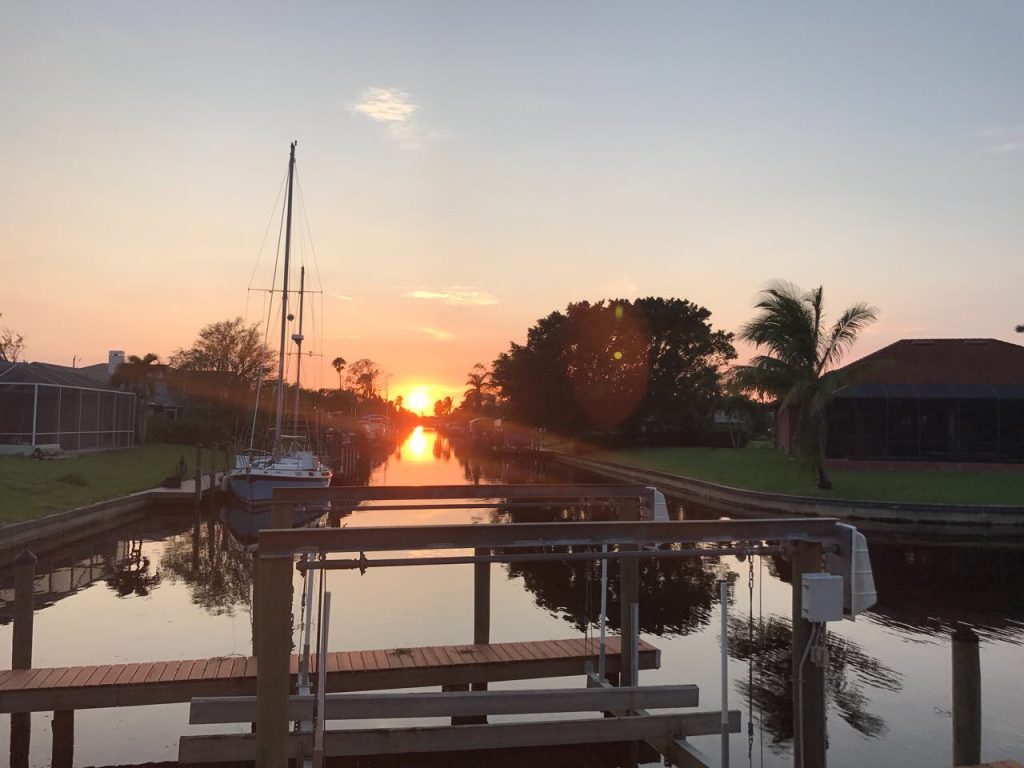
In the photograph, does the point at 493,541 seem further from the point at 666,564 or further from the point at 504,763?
the point at 666,564

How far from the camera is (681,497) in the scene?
123ft

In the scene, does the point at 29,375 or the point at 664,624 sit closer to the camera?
the point at 664,624

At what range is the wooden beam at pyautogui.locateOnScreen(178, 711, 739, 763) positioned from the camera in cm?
792

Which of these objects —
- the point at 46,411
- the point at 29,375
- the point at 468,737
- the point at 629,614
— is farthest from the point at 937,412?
the point at 29,375

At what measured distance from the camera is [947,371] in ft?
138

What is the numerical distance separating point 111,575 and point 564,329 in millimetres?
56951

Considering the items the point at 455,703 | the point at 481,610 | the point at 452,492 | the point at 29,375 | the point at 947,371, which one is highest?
the point at 947,371

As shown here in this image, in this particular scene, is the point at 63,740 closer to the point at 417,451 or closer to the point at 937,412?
the point at 937,412

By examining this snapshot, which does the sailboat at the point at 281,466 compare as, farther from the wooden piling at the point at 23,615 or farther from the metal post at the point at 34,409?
the wooden piling at the point at 23,615

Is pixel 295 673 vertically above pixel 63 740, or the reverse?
pixel 295 673

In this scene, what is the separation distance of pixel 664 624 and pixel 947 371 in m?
33.6

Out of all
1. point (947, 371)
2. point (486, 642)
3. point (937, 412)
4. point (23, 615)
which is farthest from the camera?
point (947, 371)

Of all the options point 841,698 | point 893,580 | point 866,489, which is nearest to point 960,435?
point 866,489

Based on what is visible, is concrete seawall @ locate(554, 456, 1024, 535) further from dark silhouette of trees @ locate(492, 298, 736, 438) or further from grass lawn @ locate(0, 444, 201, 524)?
dark silhouette of trees @ locate(492, 298, 736, 438)
